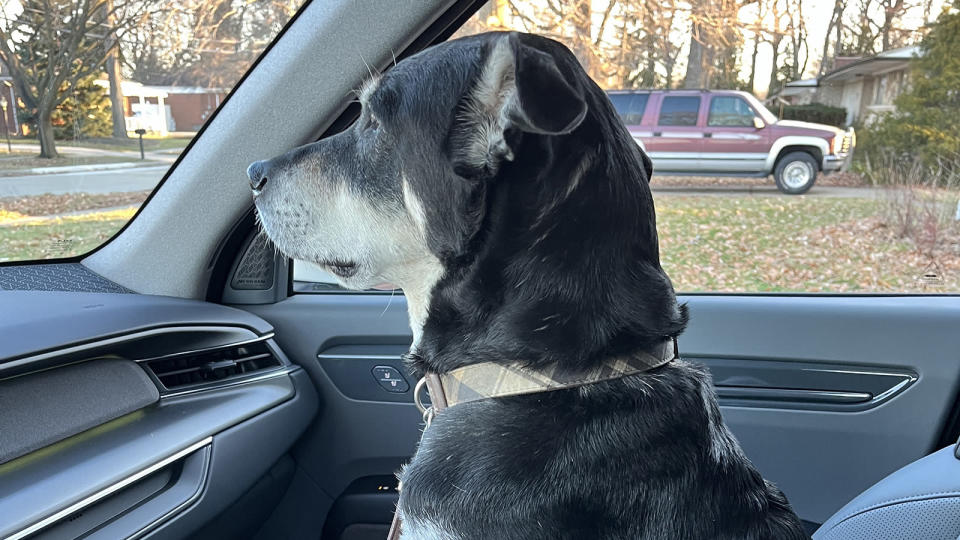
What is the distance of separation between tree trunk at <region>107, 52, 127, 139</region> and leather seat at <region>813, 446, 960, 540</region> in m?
2.87

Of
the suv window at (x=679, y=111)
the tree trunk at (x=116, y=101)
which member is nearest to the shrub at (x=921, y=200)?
the suv window at (x=679, y=111)

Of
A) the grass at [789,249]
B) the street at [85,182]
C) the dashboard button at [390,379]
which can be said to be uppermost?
the street at [85,182]

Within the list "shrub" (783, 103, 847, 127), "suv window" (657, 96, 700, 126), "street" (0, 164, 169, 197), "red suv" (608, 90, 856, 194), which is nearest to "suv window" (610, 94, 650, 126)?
"red suv" (608, 90, 856, 194)

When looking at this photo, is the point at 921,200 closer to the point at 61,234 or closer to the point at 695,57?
the point at 695,57

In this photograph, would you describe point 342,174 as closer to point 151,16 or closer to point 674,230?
point 151,16

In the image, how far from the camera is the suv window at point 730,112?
4.26 m

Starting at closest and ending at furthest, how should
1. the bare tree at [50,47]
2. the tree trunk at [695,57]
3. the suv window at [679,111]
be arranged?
1. the bare tree at [50,47]
2. the tree trunk at [695,57]
3. the suv window at [679,111]

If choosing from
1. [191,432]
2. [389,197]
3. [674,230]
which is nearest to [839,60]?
[674,230]

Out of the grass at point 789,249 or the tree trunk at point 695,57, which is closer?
the grass at point 789,249

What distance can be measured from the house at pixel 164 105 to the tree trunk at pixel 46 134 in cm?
25

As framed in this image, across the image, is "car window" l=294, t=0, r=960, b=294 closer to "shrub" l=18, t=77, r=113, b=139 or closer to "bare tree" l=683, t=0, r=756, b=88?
"bare tree" l=683, t=0, r=756, b=88

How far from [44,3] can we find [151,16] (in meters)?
0.42

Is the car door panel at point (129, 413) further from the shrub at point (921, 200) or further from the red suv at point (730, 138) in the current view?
the shrub at point (921, 200)

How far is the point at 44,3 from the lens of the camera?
8.46 feet
